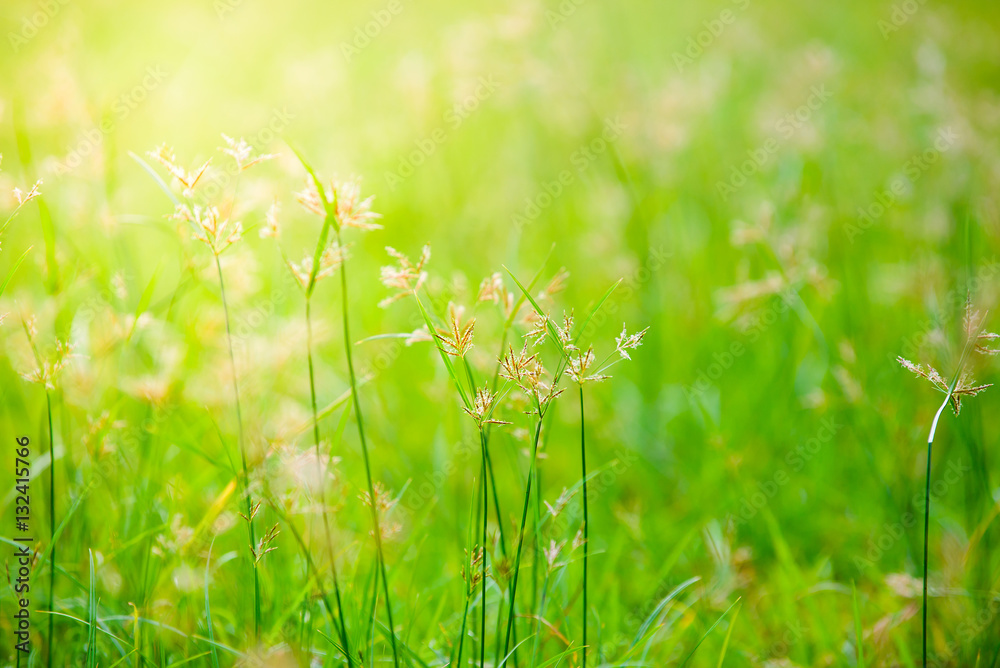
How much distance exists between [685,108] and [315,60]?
7.60ft

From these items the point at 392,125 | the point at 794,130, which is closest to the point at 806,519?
the point at 794,130

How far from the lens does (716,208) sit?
365 cm

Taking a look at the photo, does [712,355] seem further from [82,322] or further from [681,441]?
[82,322]
